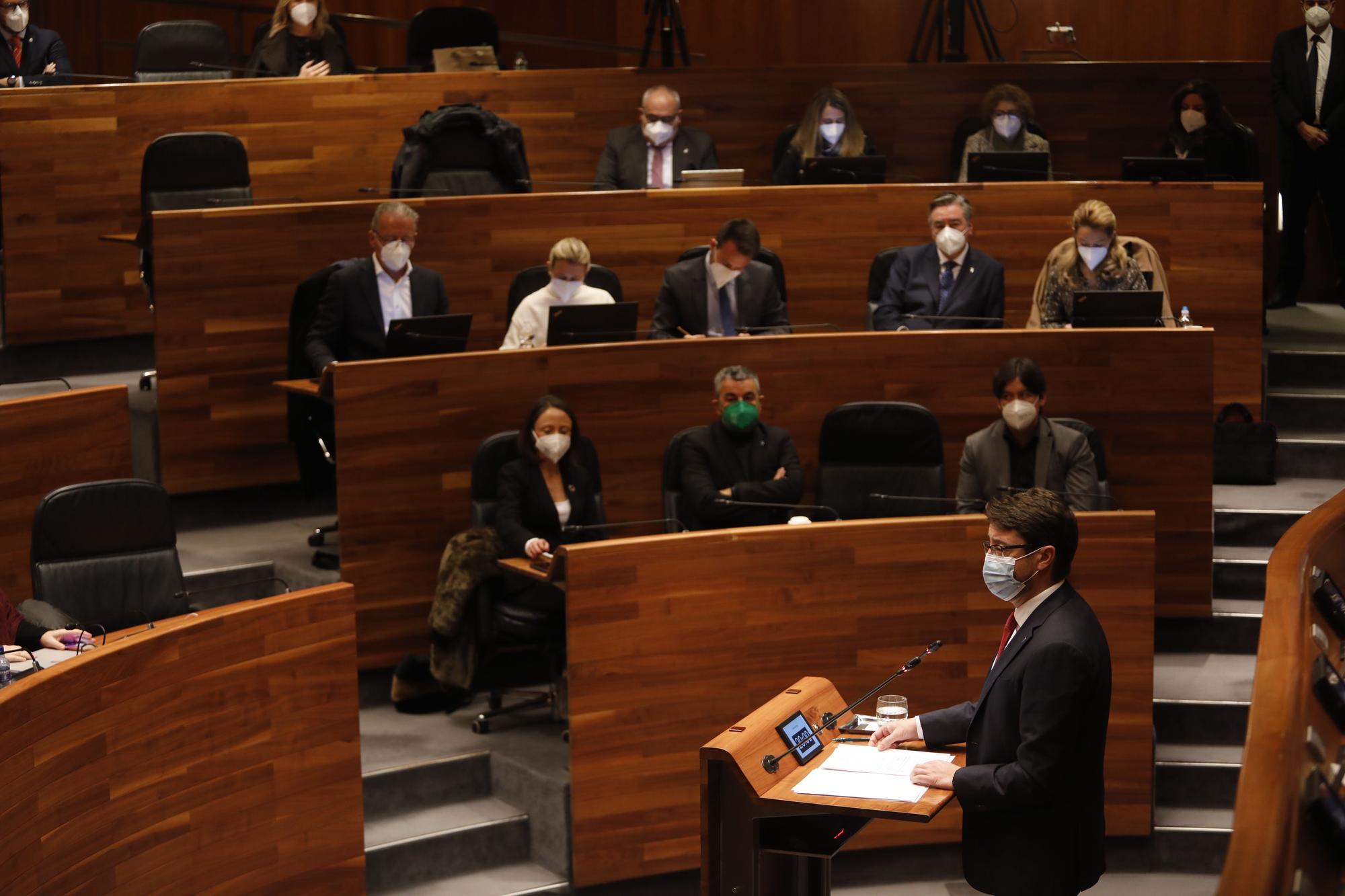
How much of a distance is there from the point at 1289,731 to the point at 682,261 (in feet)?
12.1

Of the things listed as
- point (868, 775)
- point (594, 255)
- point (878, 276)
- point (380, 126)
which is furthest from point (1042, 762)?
point (380, 126)

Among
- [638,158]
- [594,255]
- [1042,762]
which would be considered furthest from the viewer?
[638,158]

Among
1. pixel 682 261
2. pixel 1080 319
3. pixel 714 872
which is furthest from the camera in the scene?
pixel 682 261

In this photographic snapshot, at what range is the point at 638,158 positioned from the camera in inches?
246

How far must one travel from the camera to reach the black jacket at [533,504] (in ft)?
14.4

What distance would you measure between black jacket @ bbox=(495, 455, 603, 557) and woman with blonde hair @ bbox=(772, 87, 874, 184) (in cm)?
223

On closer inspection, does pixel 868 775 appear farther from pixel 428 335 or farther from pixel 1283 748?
pixel 428 335

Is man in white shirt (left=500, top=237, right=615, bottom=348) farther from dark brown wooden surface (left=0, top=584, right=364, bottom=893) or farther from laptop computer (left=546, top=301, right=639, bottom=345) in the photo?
dark brown wooden surface (left=0, top=584, right=364, bottom=893)

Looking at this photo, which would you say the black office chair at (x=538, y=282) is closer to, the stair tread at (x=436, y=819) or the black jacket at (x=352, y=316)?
the black jacket at (x=352, y=316)

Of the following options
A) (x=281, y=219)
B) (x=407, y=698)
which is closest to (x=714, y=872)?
(x=407, y=698)

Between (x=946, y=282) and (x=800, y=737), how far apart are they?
2.92 m

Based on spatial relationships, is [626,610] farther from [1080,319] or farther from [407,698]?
[1080,319]

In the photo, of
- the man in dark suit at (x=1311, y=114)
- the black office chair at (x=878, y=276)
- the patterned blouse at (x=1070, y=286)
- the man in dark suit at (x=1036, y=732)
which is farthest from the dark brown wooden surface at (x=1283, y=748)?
the man in dark suit at (x=1311, y=114)

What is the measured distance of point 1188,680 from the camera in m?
4.66
